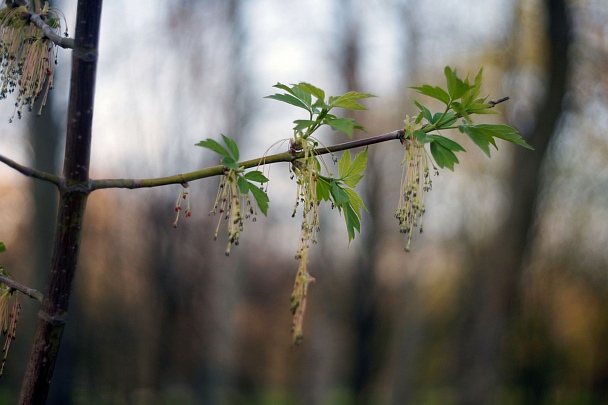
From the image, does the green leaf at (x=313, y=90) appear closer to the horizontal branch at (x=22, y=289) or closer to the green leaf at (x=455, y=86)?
the green leaf at (x=455, y=86)

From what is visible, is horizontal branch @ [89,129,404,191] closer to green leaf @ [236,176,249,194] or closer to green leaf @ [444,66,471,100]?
green leaf @ [236,176,249,194]

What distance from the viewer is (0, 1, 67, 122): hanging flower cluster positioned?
160 cm

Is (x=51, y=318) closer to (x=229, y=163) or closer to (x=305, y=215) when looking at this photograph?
(x=229, y=163)

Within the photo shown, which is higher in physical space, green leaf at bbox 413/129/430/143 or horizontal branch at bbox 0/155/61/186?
green leaf at bbox 413/129/430/143

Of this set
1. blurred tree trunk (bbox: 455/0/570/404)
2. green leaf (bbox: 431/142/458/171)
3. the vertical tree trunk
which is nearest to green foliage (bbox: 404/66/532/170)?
green leaf (bbox: 431/142/458/171)

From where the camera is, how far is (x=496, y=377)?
820 cm

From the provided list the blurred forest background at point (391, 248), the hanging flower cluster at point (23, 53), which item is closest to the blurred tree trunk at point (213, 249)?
the blurred forest background at point (391, 248)

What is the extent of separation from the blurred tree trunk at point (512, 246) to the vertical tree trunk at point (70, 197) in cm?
696

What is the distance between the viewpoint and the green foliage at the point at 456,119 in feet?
4.58

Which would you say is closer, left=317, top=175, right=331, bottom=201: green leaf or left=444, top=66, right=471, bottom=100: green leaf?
left=444, top=66, right=471, bottom=100: green leaf

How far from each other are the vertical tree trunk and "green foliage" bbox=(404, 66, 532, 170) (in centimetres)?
69

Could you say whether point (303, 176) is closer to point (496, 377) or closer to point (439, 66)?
point (496, 377)

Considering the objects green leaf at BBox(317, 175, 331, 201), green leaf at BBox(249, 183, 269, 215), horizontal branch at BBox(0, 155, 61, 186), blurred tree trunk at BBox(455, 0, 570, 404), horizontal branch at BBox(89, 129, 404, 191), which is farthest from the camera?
blurred tree trunk at BBox(455, 0, 570, 404)

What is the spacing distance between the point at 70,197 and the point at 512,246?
23.2 feet
